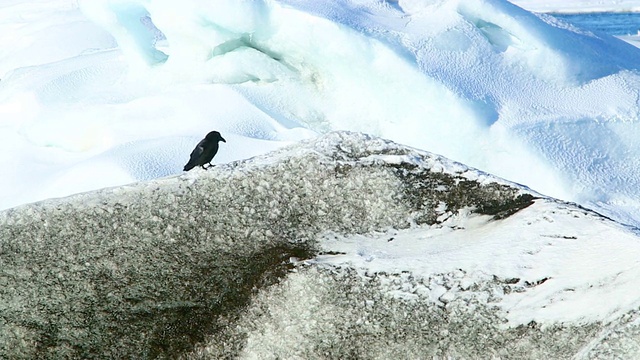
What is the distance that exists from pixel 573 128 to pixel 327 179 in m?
4.83

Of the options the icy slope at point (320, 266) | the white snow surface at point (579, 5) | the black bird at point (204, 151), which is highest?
the icy slope at point (320, 266)

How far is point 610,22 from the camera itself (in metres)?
15.4

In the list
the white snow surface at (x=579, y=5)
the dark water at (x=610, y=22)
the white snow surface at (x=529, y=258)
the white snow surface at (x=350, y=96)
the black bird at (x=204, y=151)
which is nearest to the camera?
the white snow surface at (x=529, y=258)

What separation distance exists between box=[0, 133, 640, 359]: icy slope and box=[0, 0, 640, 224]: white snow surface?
395cm

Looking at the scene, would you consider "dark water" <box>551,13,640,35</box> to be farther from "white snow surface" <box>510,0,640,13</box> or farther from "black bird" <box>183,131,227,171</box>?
"black bird" <box>183,131,227,171</box>

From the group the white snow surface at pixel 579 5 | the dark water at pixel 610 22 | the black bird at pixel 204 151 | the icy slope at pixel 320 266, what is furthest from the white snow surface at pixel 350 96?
the white snow surface at pixel 579 5

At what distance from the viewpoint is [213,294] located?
2.26 m

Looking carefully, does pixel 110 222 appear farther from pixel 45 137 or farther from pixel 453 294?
pixel 45 137

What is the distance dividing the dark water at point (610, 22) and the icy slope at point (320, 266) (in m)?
12.3

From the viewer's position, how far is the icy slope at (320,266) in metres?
2.06

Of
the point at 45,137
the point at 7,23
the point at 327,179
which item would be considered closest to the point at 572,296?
the point at 327,179

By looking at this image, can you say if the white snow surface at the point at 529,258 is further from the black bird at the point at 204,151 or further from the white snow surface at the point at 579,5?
the white snow surface at the point at 579,5

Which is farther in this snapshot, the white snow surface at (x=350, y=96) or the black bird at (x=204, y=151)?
the white snow surface at (x=350, y=96)

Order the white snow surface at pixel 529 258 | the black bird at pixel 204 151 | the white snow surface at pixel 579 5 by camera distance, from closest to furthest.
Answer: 1. the white snow surface at pixel 529 258
2. the black bird at pixel 204 151
3. the white snow surface at pixel 579 5
